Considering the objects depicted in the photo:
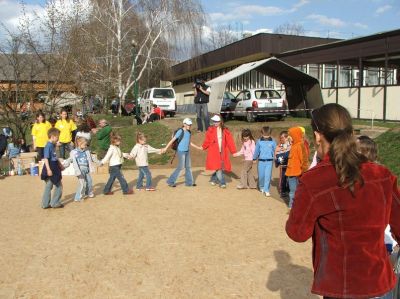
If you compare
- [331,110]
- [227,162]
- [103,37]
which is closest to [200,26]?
[103,37]

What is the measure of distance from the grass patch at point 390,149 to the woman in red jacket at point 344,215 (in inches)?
321

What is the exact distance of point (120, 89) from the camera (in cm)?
3058

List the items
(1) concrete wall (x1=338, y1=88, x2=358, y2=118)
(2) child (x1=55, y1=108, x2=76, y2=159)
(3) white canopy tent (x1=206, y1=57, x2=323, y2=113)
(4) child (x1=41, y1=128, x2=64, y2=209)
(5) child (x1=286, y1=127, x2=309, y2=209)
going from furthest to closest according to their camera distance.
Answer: (1) concrete wall (x1=338, y1=88, x2=358, y2=118), (3) white canopy tent (x1=206, y1=57, x2=323, y2=113), (2) child (x1=55, y1=108, x2=76, y2=159), (4) child (x1=41, y1=128, x2=64, y2=209), (5) child (x1=286, y1=127, x2=309, y2=209)

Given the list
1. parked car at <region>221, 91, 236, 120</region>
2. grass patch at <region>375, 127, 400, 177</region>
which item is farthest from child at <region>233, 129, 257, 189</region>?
parked car at <region>221, 91, 236, 120</region>

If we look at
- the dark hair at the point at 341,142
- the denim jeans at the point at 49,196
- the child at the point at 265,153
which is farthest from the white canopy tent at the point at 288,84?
the dark hair at the point at 341,142

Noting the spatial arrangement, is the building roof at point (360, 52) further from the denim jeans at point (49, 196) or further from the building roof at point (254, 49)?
the denim jeans at point (49, 196)

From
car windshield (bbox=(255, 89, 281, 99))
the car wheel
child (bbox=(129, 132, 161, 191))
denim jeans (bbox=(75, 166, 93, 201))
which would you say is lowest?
denim jeans (bbox=(75, 166, 93, 201))

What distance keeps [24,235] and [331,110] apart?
18.6 ft

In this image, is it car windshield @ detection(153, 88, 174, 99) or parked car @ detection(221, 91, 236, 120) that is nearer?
parked car @ detection(221, 91, 236, 120)

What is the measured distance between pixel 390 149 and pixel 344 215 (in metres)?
10.2

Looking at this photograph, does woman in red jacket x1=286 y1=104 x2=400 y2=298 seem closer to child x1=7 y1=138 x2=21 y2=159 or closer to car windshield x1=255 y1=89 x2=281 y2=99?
child x1=7 y1=138 x2=21 y2=159

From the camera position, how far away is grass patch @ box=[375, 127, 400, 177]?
10.3m

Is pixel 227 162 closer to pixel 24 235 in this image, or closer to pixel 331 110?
pixel 24 235

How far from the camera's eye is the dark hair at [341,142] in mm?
2230
